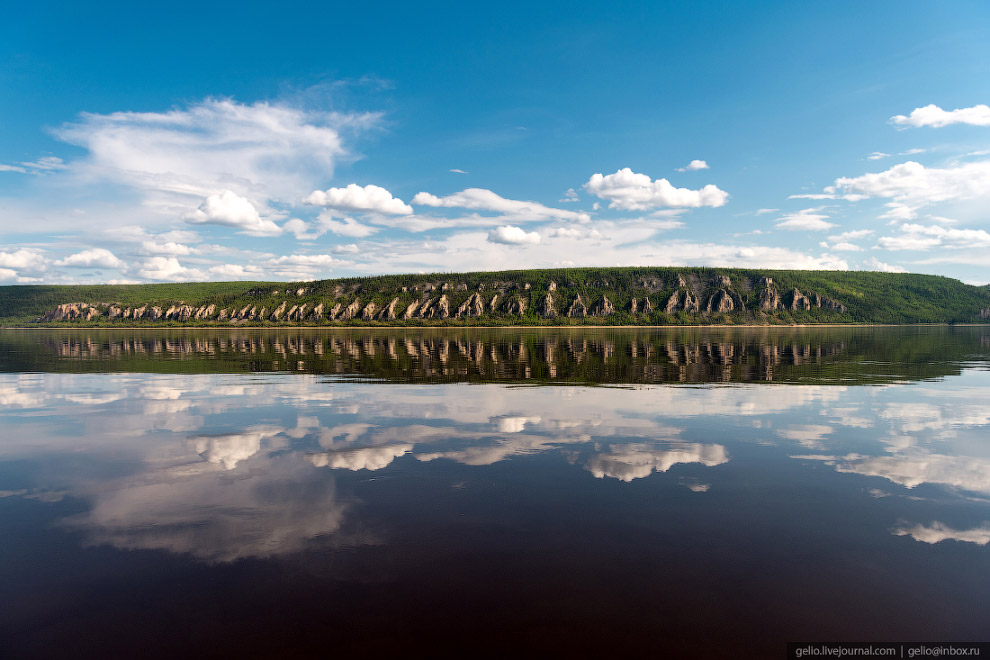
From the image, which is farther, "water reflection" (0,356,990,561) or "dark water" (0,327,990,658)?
"water reflection" (0,356,990,561)

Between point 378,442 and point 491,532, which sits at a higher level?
point 378,442

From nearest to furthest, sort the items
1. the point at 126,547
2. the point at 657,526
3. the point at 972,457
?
1. the point at 126,547
2. the point at 657,526
3. the point at 972,457

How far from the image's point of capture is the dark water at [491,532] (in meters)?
7.88

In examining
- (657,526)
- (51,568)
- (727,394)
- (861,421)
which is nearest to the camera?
(51,568)

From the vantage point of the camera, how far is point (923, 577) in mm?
9281

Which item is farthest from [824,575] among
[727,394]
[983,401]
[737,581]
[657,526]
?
[983,401]

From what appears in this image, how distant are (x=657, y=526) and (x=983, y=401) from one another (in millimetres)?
30086

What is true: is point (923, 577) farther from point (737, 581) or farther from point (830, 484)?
point (830, 484)

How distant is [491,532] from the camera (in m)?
11.1

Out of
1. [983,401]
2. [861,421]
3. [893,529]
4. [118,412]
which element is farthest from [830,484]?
[118,412]

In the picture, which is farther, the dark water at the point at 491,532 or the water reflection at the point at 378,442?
the water reflection at the point at 378,442

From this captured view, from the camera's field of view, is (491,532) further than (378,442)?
No

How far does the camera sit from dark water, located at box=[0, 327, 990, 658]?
7.88 m

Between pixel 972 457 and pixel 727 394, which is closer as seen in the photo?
pixel 972 457
